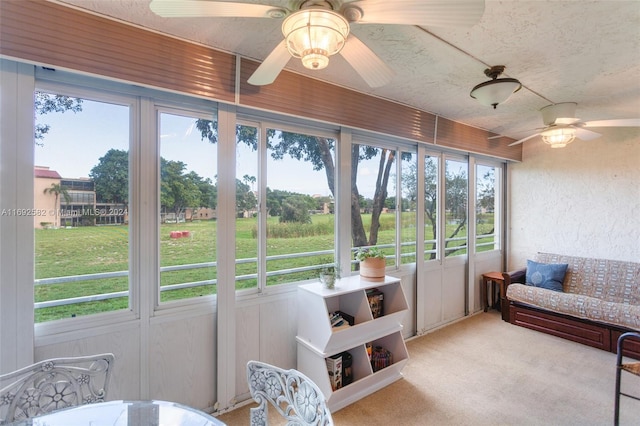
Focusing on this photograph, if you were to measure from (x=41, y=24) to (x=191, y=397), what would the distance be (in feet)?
7.67

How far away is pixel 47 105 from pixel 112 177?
485 mm

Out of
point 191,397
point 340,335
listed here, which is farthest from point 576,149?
point 191,397

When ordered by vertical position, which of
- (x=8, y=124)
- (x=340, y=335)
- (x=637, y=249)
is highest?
(x=8, y=124)

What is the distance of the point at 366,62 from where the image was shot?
1393 millimetres

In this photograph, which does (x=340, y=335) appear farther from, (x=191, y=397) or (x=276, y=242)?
(x=191, y=397)

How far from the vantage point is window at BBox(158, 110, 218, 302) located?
2023 millimetres

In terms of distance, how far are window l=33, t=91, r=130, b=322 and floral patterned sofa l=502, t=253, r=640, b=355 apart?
425 cm

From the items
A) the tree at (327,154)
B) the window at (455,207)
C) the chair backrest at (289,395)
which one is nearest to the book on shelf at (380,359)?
the tree at (327,154)

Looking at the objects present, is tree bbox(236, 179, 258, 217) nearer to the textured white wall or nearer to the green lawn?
the green lawn

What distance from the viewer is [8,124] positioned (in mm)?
1497

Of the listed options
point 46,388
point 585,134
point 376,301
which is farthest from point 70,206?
point 585,134

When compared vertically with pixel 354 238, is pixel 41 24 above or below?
above

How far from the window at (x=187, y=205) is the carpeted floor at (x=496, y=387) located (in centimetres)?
99

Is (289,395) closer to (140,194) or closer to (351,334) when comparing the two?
(351,334)
